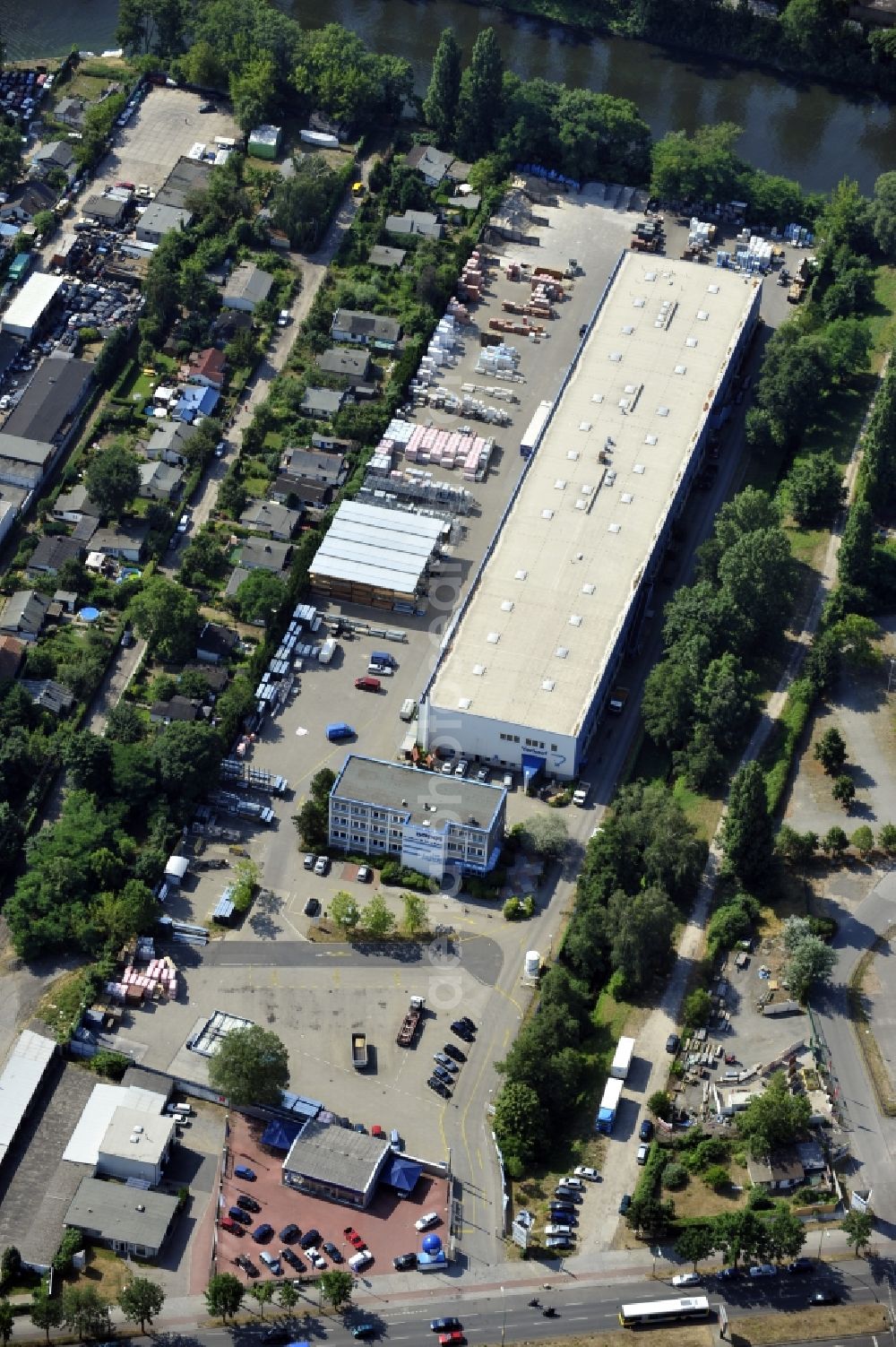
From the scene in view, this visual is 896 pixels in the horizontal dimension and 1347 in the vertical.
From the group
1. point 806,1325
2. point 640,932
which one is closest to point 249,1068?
point 640,932

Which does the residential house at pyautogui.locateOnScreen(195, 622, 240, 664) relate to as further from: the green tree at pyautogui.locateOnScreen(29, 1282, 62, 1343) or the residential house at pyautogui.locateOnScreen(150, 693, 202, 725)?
the green tree at pyautogui.locateOnScreen(29, 1282, 62, 1343)

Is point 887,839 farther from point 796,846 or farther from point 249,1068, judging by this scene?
point 249,1068

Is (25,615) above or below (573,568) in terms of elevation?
below

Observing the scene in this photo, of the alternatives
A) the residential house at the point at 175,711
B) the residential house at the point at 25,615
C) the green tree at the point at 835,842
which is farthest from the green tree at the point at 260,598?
the green tree at the point at 835,842

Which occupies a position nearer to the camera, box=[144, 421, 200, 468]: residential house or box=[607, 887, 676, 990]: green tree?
box=[607, 887, 676, 990]: green tree

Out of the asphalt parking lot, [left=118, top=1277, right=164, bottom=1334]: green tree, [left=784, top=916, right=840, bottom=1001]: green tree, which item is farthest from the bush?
[left=118, top=1277, right=164, bottom=1334]: green tree

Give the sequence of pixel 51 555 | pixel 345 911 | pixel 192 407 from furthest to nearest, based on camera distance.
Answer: pixel 192 407 < pixel 51 555 < pixel 345 911

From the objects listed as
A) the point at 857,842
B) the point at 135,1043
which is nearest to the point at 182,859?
the point at 135,1043
